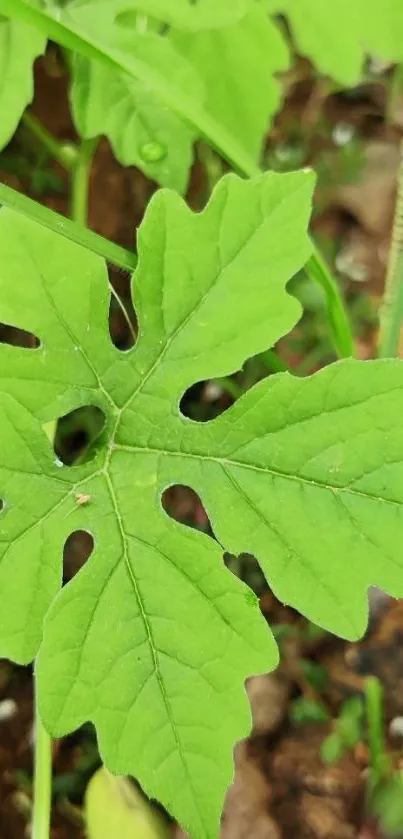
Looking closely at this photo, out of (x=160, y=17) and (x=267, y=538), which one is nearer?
(x=267, y=538)

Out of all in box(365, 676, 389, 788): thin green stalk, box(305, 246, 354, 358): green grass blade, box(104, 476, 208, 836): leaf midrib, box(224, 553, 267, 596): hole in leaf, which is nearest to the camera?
box(104, 476, 208, 836): leaf midrib

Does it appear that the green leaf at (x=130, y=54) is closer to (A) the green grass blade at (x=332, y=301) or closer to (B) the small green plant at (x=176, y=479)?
(B) the small green plant at (x=176, y=479)

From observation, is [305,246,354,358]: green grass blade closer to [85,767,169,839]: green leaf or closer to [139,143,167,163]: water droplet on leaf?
[139,143,167,163]: water droplet on leaf

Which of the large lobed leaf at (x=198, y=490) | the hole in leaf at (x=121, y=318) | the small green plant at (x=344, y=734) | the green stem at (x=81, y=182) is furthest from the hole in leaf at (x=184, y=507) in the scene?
the large lobed leaf at (x=198, y=490)

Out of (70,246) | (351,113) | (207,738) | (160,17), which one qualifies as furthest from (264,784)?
(351,113)

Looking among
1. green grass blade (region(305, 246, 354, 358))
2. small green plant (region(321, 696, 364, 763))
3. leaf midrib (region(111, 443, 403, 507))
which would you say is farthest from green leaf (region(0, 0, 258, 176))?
small green plant (region(321, 696, 364, 763))

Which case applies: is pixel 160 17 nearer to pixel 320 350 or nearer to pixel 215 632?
pixel 320 350
